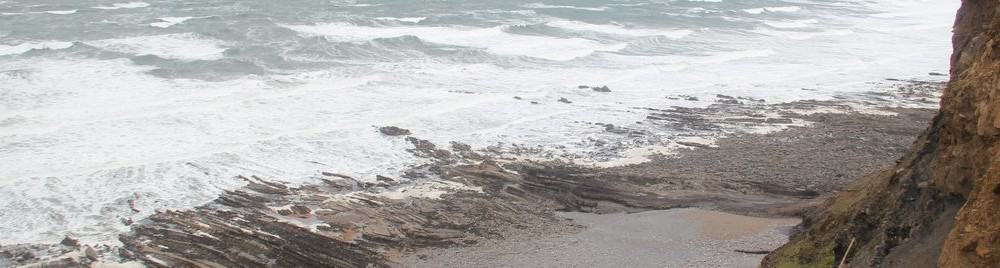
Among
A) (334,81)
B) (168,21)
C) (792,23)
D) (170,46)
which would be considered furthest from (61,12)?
(792,23)

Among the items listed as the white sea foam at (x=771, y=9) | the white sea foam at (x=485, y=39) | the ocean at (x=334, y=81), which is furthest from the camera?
the white sea foam at (x=771, y=9)

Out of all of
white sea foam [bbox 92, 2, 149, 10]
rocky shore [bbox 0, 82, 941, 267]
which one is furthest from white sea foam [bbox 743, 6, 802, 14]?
rocky shore [bbox 0, 82, 941, 267]

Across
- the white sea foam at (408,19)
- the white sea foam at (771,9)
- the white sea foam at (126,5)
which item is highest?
the white sea foam at (771,9)

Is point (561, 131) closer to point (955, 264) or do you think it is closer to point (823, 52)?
point (955, 264)

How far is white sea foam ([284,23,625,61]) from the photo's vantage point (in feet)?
160

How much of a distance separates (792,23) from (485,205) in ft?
166

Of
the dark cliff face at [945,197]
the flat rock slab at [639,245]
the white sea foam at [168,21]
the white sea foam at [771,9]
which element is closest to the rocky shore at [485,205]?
the flat rock slab at [639,245]

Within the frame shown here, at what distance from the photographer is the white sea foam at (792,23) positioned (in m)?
63.8

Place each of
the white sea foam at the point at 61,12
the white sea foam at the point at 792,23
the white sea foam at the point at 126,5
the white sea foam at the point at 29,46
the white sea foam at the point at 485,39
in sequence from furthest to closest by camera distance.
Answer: the white sea foam at the point at 792,23
the white sea foam at the point at 126,5
the white sea foam at the point at 61,12
the white sea foam at the point at 485,39
the white sea foam at the point at 29,46

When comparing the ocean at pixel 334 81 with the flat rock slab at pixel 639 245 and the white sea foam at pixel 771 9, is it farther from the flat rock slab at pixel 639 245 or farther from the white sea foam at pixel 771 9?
the flat rock slab at pixel 639 245

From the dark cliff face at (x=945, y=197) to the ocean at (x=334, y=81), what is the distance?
1221 centimetres

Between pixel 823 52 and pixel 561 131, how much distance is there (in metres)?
26.1

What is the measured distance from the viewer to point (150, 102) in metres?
32.3

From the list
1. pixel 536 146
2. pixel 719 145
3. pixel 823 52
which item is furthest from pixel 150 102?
pixel 823 52
